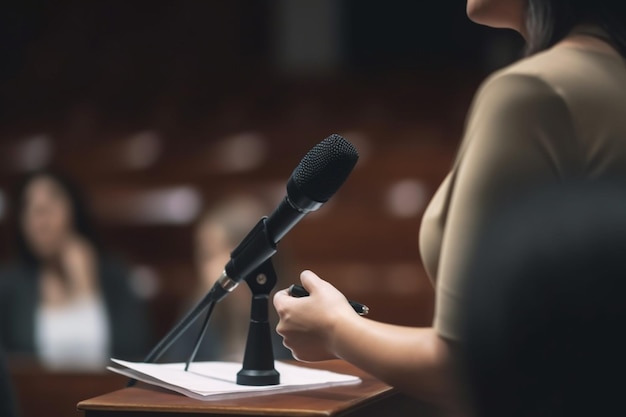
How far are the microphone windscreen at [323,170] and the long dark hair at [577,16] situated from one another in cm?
12

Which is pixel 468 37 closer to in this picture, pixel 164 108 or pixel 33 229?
pixel 164 108

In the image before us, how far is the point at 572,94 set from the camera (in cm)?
39

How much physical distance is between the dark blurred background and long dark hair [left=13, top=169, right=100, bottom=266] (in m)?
0.27

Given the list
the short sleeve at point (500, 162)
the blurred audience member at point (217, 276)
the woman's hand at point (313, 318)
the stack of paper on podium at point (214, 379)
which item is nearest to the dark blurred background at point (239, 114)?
the blurred audience member at point (217, 276)

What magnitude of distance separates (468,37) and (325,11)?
45 centimetres

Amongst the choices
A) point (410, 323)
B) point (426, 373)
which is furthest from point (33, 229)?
point (426, 373)

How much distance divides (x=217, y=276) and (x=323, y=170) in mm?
982

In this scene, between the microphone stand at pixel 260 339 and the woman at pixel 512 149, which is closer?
the woman at pixel 512 149

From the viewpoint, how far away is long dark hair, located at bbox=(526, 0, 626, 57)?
16.4 inches

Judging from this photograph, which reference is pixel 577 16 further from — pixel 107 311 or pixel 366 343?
pixel 107 311

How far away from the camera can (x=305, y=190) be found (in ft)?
1.60

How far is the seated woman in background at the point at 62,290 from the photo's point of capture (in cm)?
154

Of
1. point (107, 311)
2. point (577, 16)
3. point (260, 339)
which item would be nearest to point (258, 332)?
point (260, 339)

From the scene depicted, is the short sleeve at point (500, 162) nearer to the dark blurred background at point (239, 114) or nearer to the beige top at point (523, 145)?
the beige top at point (523, 145)
